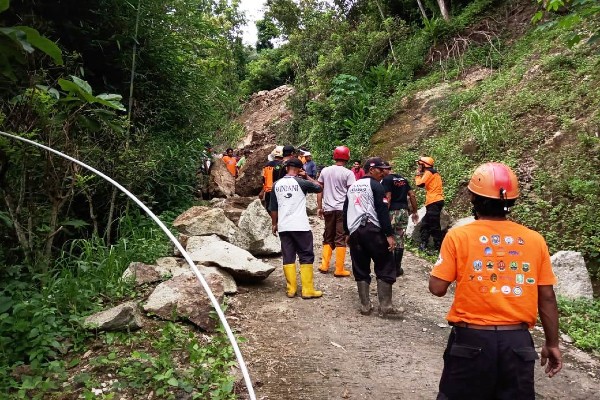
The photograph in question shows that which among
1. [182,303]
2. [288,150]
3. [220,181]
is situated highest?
[288,150]

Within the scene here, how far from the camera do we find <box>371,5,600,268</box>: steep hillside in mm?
6988

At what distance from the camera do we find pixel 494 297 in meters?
2.34

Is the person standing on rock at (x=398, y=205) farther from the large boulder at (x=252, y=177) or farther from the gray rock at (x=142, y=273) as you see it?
the large boulder at (x=252, y=177)

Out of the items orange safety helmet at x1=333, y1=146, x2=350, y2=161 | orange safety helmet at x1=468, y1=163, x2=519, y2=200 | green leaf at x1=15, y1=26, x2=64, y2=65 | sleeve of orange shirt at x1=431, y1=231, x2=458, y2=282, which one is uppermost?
green leaf at x1=15, y1=26, x2=64, y2=65

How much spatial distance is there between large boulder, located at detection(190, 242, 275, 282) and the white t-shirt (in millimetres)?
1407

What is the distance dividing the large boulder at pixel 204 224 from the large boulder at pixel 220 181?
5.09m

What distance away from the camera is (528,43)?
12734 millimetres

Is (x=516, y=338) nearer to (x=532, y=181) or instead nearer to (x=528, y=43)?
(x=532, y=181)

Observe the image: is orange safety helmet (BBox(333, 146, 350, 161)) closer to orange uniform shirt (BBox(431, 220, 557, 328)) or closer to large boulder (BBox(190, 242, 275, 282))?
large boulder (BBox(190, 242, 275, 282))

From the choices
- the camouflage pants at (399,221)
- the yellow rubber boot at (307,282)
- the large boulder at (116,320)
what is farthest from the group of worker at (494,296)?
the camouflage pants at (399,221)

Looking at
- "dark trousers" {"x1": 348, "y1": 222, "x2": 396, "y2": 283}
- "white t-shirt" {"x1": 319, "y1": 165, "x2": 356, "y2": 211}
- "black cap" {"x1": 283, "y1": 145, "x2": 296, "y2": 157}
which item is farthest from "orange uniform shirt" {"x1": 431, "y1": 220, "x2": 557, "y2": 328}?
"black cap" {"x1": 283, "y1": 145, "x2": 296, "y2": 157}

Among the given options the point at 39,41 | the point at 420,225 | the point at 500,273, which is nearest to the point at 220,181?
the point at 420,225

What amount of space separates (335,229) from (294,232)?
124cm

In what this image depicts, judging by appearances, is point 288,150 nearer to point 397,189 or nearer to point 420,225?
point 397,189
